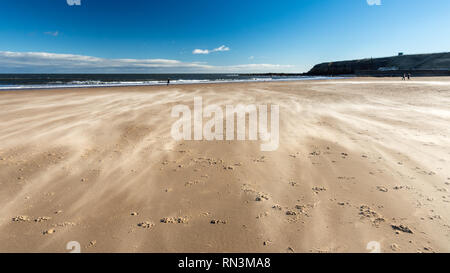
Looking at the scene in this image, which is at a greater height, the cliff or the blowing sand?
the cliff

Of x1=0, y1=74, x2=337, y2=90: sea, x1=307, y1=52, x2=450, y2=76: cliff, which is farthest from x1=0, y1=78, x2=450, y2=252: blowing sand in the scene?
x1=307, y1=52, x2=450, y2=76: cliff

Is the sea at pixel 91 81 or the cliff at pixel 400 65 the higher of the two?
the cliff at pixel 400 65

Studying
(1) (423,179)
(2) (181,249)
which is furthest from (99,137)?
(1) (423,179)

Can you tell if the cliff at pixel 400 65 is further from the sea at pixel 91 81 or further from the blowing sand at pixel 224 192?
the blowing sand at pixel 224 192

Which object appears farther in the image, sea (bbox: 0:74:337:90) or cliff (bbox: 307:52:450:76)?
cliff (bbox: 307:52:450:76)

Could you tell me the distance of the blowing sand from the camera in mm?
2590

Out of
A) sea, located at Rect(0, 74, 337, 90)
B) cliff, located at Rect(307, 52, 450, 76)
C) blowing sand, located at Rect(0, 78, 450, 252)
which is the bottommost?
blowing sand, located at Rect(0, 78, 450, 252)

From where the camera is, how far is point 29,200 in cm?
336

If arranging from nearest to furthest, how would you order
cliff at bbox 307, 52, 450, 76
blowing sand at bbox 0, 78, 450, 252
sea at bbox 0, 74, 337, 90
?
blowing sand at bbox 0, 78, 450, 252 < sea at bbox 0, 74, 337, 90 < cliff at bbox 307, 52, 450, 76

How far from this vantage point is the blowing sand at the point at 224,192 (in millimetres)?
2590

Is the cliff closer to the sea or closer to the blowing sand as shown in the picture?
the sea

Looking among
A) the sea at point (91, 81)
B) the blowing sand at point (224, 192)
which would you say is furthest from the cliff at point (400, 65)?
the blowing sand at point (224, 192)

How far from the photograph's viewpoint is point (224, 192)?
364 cm
